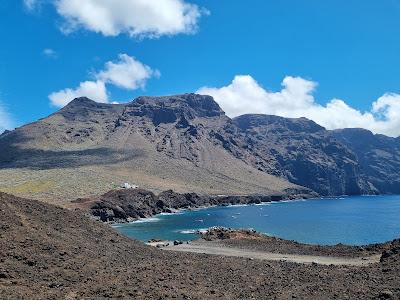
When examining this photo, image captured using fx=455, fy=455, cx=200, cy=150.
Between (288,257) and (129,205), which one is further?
(129,205)

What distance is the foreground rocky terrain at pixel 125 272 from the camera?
77.0ft

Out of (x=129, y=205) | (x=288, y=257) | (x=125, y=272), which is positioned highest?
(x=129, y=205)

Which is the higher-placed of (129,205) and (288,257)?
(129,205)

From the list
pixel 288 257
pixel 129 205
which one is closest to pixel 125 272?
pixel 288 257

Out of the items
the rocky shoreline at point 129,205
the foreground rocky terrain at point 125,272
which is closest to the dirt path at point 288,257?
the foreground rocky terrain at point 125,272

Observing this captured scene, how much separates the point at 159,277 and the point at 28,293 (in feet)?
25.3

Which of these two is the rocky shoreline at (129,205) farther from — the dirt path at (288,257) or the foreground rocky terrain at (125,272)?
the foreground rocky terrain at (125,272)

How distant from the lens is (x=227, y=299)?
2369 cm

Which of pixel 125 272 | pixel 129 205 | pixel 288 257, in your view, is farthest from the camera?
pixel 129 205

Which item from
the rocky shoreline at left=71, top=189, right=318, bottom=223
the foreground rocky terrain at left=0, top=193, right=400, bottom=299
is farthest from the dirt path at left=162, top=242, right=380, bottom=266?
the rocky shoreline at left=71, top=189, right=318, bottom=223

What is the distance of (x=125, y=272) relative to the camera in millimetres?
27453

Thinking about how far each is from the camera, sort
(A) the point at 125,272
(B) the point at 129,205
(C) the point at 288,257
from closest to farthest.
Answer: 1. (A) the point at 125,272
2. (C) the point at 288,257
3. (B) the point at 129,205

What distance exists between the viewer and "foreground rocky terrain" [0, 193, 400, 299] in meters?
23.5

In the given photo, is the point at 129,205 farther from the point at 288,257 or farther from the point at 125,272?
the point at 125,272
